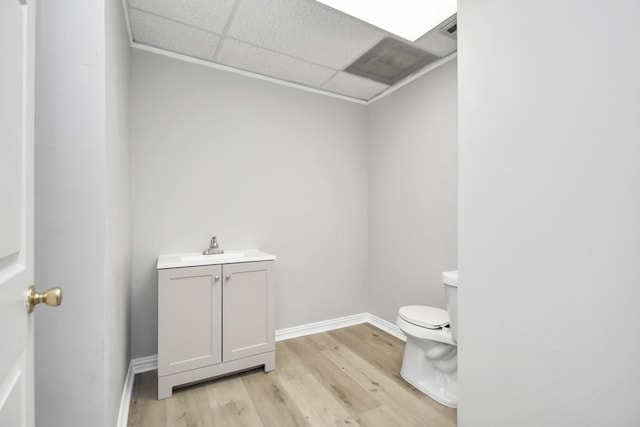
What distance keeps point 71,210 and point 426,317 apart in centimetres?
192

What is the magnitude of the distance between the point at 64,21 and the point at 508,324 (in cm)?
199

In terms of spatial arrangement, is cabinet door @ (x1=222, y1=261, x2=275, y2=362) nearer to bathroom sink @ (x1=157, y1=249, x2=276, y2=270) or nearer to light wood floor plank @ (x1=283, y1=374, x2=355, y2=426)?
bathroom sink @ (x1=157, y1=249, x2=276, y2=270)

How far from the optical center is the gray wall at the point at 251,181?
209 cm

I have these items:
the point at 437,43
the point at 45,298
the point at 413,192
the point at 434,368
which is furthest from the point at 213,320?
the point at 437,43

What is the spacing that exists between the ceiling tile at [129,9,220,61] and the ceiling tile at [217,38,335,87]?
0.37ft

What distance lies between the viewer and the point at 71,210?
3.10ft

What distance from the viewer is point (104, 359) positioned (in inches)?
39.0

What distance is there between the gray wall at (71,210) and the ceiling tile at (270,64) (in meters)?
1.24

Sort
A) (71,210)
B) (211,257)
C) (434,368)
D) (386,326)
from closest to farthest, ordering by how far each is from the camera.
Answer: (71,210) → (434,368) → (211,257) → (386,326)

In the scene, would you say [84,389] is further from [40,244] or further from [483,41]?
[483,41]

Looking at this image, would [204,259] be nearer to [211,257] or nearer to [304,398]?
[211,257]

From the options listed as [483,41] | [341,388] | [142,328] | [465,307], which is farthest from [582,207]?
[142,328]

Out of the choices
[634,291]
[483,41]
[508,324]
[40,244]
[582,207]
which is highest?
[483,41]

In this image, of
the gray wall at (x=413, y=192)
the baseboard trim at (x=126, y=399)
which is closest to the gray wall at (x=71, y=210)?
the baseboard trim at (x=126, y=399)
